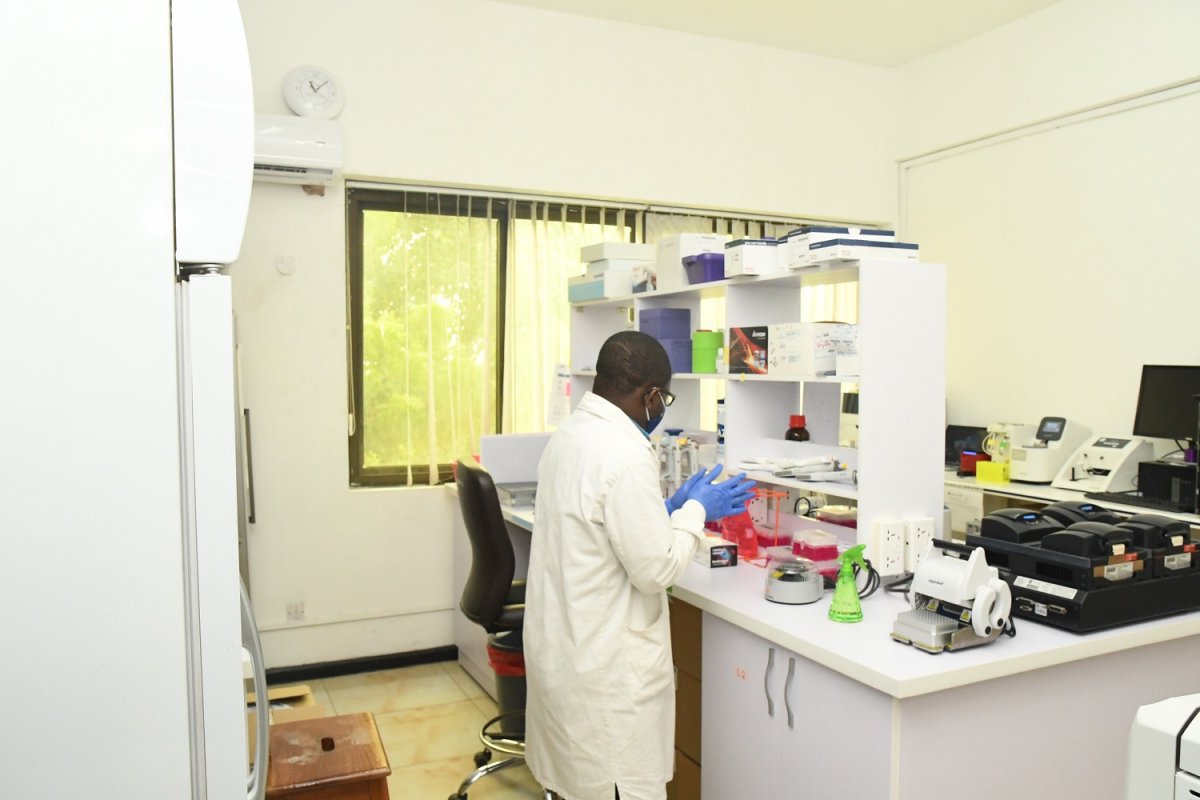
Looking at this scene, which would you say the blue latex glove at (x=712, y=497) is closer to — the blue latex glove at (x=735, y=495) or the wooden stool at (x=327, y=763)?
the blue latex glove at (x=735, y=495)

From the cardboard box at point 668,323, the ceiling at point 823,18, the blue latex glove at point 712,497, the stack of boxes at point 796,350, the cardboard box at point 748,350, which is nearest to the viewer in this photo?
the blue latex glove at point 712,497

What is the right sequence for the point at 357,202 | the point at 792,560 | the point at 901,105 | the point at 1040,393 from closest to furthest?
1. the point at 792,560
2. the point at 357,202
3. the point at 1040,393
4. the point at 901,105

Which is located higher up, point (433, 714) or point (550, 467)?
point (550, 467)

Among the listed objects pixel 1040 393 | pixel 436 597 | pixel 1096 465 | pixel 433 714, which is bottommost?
pixel 433 714

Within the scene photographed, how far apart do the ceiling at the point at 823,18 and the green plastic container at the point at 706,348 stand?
6.36ft

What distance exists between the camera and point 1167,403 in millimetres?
3707

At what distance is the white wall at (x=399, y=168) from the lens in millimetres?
3852

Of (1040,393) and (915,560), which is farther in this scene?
(1040,393)

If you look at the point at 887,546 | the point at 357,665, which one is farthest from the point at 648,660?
the point at 357,665

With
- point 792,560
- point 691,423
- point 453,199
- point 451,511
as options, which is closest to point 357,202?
point 453,199

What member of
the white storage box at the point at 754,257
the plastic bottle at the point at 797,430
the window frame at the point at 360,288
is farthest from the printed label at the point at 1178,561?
the window frame at the point at 360,288

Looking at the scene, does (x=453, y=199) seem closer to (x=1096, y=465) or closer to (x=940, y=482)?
(x=940, y=482)

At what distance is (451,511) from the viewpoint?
422 centimetres

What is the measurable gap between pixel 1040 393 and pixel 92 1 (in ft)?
14.7
